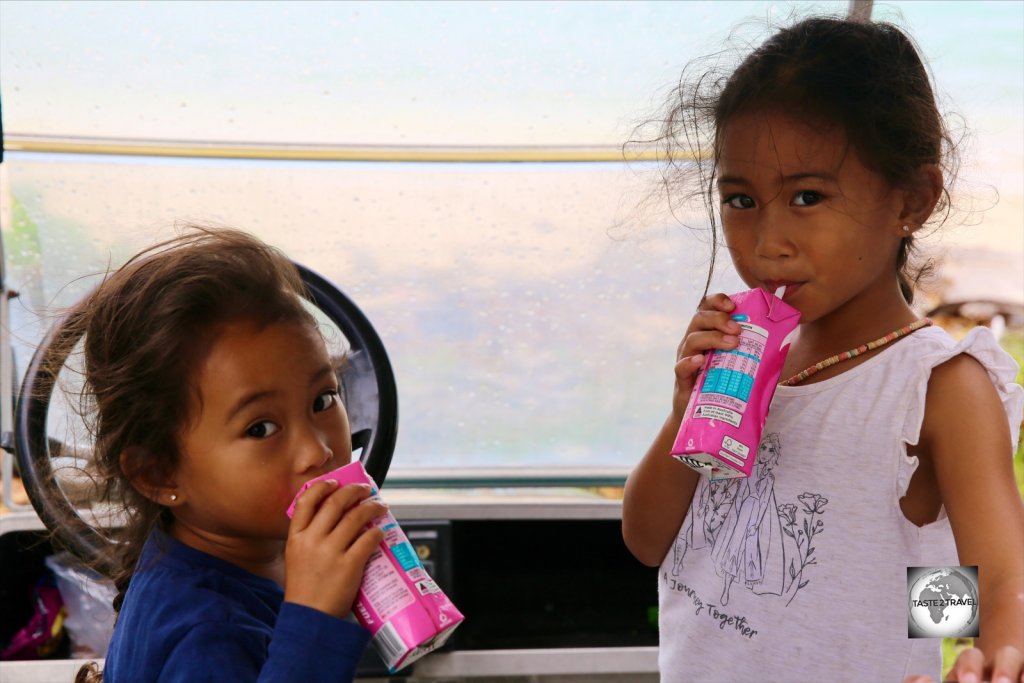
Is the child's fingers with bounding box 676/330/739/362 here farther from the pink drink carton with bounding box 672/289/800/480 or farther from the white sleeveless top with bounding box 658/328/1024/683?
the white sleeveless top with bounding box 658/328/1024/683

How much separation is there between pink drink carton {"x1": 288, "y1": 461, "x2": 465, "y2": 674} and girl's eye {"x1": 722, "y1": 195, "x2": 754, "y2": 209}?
546 millimetres

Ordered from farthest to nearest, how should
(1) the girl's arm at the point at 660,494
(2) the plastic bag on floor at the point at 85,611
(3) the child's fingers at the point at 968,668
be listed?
(2) the plastic bag on floor at the point at 85,611 < (1) the girl's arm at the point at 660,494 < (3) the child's fingers at the point at 968,668

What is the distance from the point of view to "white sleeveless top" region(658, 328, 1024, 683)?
1054 millimetres

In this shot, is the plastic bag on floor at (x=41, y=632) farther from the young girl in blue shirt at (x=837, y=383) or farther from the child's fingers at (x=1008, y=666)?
the child's fingers at (x=1008, y=666)

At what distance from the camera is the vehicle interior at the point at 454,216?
6.76 ft

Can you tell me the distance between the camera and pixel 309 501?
92 cm

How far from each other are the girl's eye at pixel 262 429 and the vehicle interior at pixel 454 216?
77cm

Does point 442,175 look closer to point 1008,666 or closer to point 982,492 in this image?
point 982,492

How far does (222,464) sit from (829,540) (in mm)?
672

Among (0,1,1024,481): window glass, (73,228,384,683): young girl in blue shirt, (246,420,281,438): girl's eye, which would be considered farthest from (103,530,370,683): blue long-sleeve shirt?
(0,1,1024,481): window glass

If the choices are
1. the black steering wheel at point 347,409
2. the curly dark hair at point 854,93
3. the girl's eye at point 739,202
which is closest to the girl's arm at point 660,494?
the girl's eye at point 739,202

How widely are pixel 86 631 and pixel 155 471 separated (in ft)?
4.04

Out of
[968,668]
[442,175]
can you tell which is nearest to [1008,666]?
[968,668]

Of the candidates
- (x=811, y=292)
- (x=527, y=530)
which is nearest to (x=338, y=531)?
(x=811, y=292)
